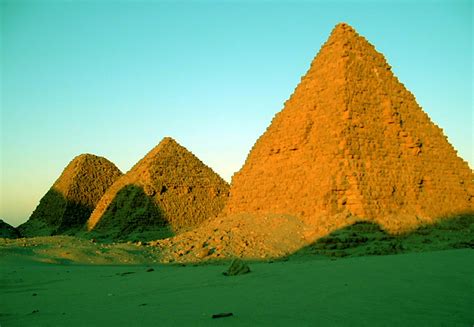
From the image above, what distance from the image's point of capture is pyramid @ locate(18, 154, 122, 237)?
42.4m

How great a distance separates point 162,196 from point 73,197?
14.1 meters

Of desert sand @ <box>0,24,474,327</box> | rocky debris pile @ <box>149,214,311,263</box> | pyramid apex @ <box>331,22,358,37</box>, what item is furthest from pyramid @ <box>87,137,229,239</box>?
pyramid apex @ <box>331,22,358,37</box>

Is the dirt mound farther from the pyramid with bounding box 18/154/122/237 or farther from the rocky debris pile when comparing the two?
the rocky debris pile

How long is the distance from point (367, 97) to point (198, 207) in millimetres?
19769

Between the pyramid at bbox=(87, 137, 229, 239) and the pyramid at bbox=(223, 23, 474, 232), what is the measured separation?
12.8 meters

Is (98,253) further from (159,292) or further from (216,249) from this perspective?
(159,292)

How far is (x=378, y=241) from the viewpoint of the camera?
45.3 feet

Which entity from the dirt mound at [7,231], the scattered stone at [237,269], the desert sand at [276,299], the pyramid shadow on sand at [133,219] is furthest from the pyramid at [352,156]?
the dirt mound at [7,231]

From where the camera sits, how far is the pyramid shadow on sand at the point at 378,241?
12.9 meters

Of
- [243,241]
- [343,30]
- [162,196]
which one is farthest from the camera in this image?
[162,196]

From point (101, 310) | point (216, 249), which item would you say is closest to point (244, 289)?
point (101, 310)

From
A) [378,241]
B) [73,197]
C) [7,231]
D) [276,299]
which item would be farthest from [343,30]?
[73,197]

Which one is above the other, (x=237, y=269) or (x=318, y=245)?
(x=318, y=245)

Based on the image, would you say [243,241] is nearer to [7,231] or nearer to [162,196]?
[162,196]
